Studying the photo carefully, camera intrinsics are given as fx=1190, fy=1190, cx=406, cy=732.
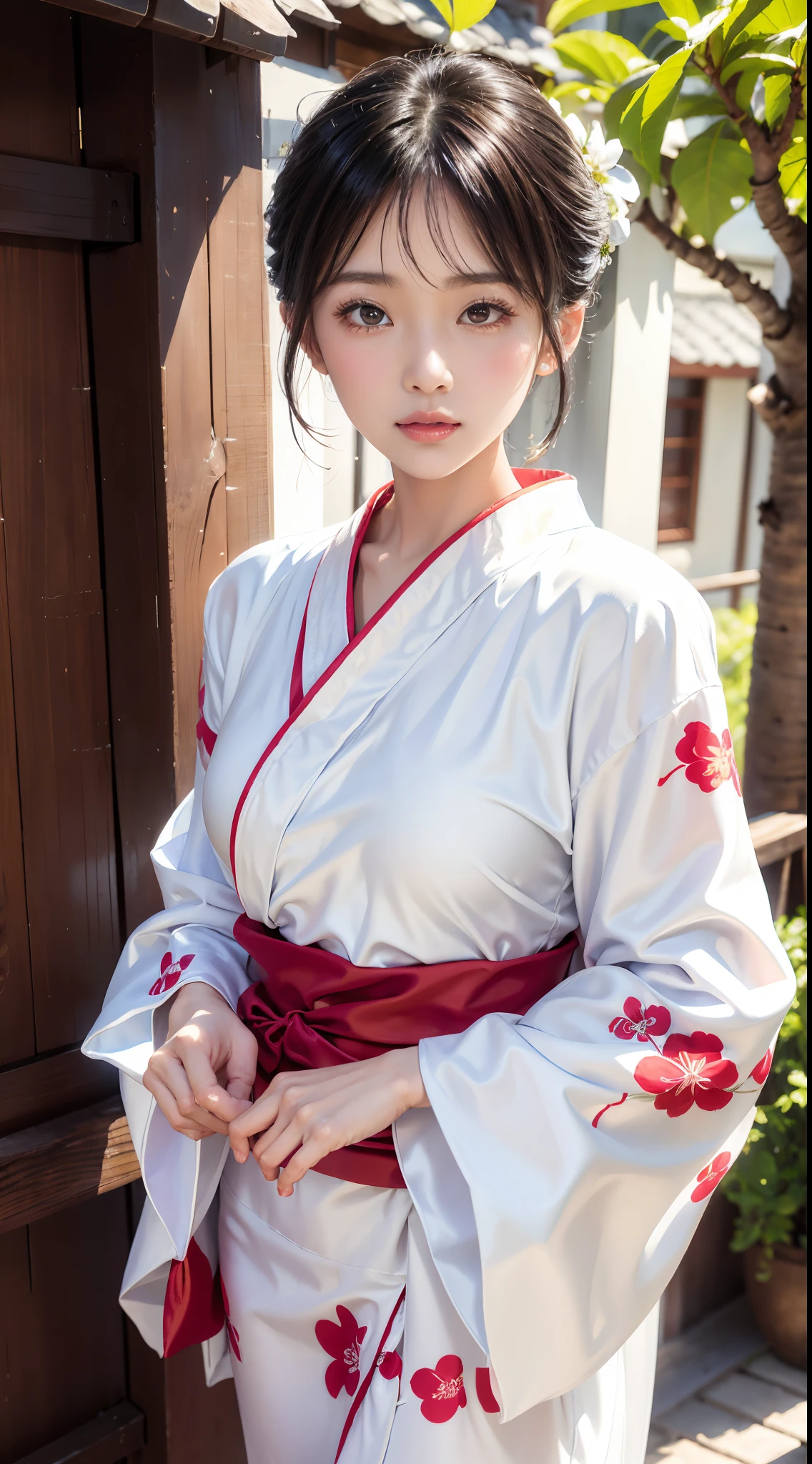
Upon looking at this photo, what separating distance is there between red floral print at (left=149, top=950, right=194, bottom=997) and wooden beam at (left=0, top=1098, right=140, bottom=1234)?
1.25 ft

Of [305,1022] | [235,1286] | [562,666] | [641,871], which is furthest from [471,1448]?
[562,666]

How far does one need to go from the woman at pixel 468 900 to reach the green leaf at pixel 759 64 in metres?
0.84

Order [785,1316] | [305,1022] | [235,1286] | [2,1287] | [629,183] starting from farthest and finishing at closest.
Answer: [785,1316] < [2,1287] < [629,183] < [235,1286] < [305,1022]

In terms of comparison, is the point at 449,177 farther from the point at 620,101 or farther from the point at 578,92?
the point at 578,92

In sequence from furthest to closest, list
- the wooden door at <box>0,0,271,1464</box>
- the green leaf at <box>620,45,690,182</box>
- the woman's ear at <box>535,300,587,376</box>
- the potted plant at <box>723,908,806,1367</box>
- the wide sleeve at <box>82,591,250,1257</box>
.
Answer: the potted plant at <box>723,908,806,1367</box>
the green leaf at <box>620,45,690,182</box>
the wooden door at <box>0,0,271,1464</box>
the wide sleeve at <box>82,591,250,1257</box>
the woman's ear at <box>535,300,587,376</box>

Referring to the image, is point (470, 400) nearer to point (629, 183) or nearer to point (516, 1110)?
point (629, 183)

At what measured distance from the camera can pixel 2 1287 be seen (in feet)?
6.26

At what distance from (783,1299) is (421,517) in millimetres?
2464

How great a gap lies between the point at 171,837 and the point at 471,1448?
90cm

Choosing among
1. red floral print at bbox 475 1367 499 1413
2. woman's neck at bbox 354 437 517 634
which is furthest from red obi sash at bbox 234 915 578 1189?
woman's neck at bbox 354 437 517 634

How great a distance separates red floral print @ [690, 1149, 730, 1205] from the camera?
1403 mm

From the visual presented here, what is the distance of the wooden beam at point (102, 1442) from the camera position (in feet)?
6.58

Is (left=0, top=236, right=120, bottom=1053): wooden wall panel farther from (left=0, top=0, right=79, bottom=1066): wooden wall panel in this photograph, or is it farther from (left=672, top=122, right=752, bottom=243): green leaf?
(left=672, top=122, right=752, bottom=243): green leaf

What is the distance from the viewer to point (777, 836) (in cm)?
306
